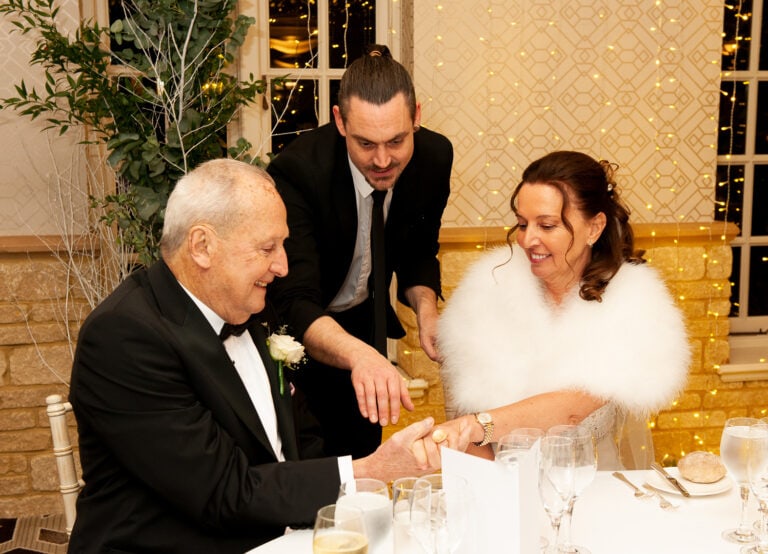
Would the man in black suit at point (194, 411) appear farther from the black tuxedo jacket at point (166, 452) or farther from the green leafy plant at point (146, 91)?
the green leafy plant at point (146, 91)

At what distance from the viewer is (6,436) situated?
3.78 metres

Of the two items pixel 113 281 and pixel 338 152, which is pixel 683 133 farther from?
pixel 113 281

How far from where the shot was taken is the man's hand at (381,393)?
197 cm

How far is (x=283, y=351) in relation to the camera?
1972 mm

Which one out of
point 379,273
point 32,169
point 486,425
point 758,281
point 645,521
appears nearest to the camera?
point 645,521

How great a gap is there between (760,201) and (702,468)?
2.95 meters

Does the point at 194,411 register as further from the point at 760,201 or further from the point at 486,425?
the point at 760,201

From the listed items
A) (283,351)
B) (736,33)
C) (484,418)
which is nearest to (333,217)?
(283,351)

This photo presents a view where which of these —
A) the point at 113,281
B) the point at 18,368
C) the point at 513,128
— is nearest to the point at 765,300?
the point at 513,128

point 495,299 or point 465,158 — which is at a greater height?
point 465,158

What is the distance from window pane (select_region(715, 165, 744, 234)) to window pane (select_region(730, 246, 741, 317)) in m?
0.16

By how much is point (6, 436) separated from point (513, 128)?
2623mm

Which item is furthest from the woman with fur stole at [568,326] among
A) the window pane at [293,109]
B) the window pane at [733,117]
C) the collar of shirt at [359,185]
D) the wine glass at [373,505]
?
the window pane at [733,117]

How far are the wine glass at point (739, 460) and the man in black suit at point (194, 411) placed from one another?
1.91 feet
